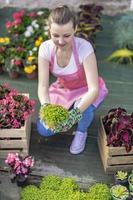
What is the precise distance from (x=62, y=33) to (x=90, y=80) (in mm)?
444

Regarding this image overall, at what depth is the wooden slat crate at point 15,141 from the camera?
3.14m

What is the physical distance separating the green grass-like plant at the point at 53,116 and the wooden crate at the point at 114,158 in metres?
0.41

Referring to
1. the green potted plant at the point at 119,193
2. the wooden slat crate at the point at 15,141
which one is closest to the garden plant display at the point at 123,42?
the wooden slat crate at the point at 15,141

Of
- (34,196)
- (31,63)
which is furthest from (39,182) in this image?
(31,63)

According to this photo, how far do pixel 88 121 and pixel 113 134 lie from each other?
0.31 m

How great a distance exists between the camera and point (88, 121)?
3.29m

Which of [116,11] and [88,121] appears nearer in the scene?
[88,121]

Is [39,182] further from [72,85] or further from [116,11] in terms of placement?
[116,11]

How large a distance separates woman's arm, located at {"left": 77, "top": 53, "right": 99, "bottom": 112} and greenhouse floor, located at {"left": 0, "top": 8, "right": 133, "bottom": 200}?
0.49 m

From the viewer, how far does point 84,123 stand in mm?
3303

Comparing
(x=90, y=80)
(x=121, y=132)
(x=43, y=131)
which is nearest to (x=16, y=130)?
(x=43, y=131)

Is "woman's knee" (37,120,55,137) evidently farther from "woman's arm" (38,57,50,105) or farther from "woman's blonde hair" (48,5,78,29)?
"woman's blonde hair" (48,5,78,29)

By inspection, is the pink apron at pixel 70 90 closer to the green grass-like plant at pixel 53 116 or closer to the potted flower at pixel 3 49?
the green grass-like plant at pixel 53 116

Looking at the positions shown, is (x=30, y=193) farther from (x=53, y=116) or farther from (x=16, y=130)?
(x=53, y=116)
